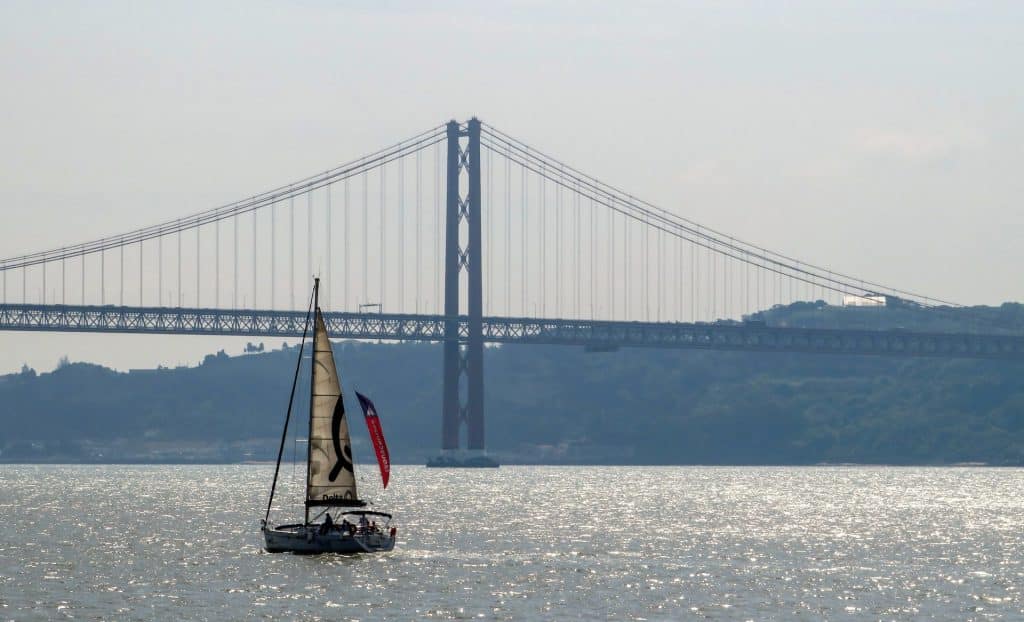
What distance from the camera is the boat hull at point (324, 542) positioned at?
214ft

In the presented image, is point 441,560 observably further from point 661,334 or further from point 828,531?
point 661,334

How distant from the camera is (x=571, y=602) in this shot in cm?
5194

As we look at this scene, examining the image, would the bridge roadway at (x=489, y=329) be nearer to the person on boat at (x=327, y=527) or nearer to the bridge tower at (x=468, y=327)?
the bridge tower at (x=468, y=327)

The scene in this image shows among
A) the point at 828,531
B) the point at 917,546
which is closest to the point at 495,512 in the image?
the point at 828,531

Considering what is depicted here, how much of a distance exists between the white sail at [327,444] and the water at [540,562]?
2.06m

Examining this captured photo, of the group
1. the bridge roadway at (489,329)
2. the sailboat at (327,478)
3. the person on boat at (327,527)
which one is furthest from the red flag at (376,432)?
the bridge roadway at (489,329)

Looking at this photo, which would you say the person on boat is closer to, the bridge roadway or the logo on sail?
the logo on sail

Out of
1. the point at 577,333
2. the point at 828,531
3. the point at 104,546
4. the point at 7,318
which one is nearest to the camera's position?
the point at 104,546

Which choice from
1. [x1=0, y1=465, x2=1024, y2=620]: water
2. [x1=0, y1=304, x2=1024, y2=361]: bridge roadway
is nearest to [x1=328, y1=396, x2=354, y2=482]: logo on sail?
[x1=0, y1=465, x2=1024, y2=620]: water

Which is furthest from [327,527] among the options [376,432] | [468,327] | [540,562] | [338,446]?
[468,327]

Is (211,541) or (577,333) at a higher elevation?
(577,333)

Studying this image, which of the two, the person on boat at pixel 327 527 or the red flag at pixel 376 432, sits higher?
the red flag at pixel 376 432

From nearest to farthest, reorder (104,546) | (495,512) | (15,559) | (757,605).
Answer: (757,605) < (15,559) < (104,546) < (495,512)

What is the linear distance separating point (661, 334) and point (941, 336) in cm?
2567
